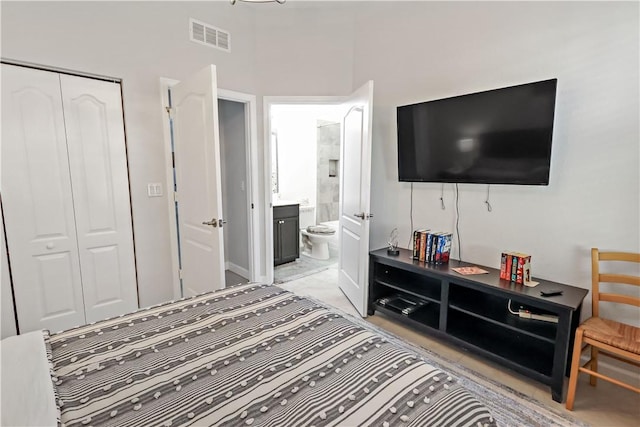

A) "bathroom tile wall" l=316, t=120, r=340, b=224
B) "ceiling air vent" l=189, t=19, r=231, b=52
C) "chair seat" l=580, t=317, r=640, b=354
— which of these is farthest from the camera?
"bathroom tile wall" l=316, t=120, r=340, b=224

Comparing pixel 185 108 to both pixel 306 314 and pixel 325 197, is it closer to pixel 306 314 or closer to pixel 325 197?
pixel 306 314

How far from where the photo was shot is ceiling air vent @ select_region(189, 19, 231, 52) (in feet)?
9.20

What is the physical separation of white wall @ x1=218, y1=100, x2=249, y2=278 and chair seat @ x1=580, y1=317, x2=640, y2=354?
9.86 ft

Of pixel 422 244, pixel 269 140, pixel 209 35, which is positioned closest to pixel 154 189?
pixel 269 140

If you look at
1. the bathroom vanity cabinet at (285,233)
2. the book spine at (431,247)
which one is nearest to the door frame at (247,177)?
the bathroom vanity cabinet at (285,233)

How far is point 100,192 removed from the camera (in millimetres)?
2432

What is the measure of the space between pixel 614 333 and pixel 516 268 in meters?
0.56

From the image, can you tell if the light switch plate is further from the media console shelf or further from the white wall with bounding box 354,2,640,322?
the white wall with bounding box 354,2,640,322

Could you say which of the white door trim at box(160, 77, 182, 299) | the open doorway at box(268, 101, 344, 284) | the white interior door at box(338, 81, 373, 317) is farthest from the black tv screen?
the open doorway at box(268, 101, 344, 284)

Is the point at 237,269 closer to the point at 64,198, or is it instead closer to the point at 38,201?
→ the point at 64,198

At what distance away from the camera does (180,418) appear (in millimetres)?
862

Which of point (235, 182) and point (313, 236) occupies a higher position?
point (235, 182)

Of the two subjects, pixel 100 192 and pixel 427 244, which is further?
pixel 427 244

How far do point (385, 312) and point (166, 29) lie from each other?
3.05 m
